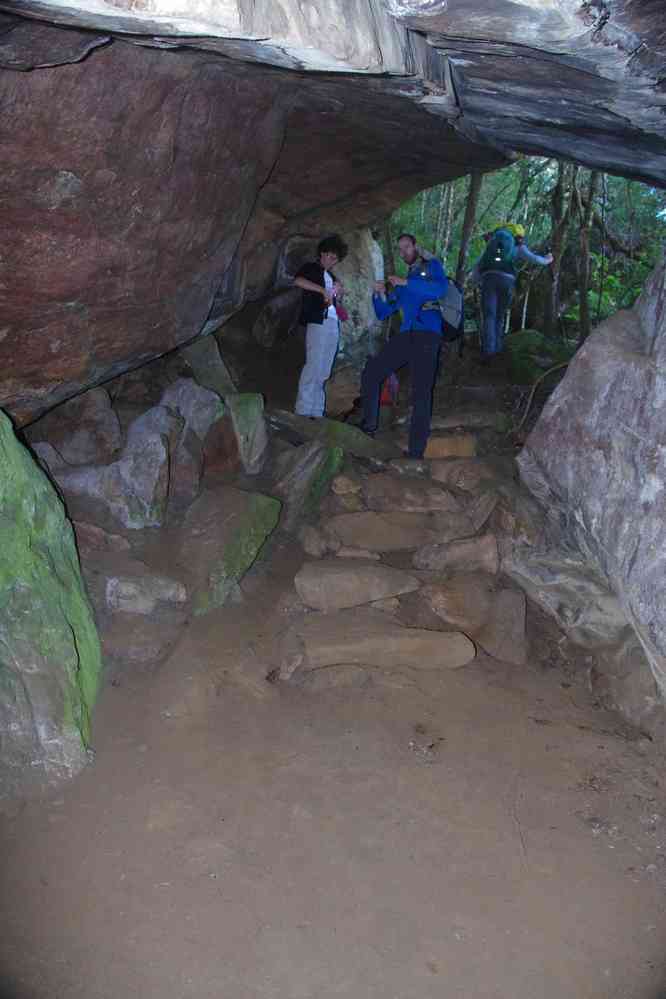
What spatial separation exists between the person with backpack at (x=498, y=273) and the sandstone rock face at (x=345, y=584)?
250 inches

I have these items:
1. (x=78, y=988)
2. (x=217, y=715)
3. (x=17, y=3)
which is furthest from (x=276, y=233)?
(x=78, y=988)

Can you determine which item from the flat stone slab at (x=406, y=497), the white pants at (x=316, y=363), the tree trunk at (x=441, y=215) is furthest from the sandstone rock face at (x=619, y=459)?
the tree trunk at (x=441, y=215)

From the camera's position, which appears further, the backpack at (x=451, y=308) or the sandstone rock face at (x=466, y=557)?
the backpack at (x=451, y=308)

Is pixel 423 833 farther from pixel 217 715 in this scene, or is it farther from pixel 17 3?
pixel 17 3

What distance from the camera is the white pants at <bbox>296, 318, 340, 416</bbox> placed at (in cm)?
920

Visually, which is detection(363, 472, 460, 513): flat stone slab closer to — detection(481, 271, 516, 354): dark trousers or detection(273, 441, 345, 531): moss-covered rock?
detection(273, 441, 345, 531): moss-covered rock

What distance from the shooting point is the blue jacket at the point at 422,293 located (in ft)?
27.1

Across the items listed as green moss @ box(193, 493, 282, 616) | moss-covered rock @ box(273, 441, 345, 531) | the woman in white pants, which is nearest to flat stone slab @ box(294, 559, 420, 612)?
green moss @ box(193, 493, 282, 616)

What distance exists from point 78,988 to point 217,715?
2.15 m

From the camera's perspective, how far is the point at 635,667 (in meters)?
6.48

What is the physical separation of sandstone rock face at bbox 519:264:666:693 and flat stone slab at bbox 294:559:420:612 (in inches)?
66.3

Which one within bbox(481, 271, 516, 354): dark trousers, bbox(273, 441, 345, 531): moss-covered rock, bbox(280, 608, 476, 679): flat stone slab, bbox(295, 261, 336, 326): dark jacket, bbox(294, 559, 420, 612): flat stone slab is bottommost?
bbox(280, 608, 476, 679): flat stone slab

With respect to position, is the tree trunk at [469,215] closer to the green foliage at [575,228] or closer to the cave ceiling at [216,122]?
the green foliage at [575,228]

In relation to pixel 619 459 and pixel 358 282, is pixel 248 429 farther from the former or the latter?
pixel 358 282
